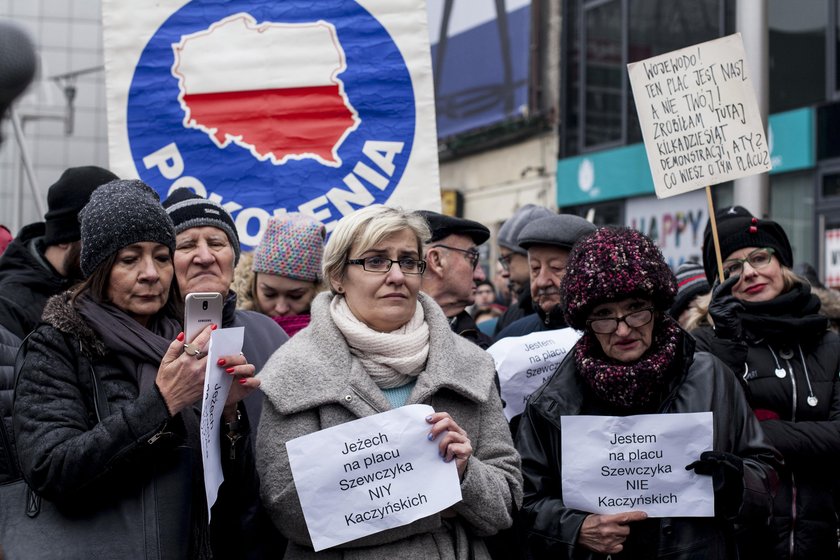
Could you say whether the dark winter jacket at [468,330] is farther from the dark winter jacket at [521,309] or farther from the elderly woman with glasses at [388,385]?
the elderly woman with glasses at [388,385]

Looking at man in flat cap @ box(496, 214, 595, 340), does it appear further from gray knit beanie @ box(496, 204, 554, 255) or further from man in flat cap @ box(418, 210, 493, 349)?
gray knit beanie @ box(496, 204, 554, 255)

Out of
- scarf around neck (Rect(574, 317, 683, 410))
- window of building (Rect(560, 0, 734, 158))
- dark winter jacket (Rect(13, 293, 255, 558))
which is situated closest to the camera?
dark winter jacket (Rect(13, 293, 255, 558))

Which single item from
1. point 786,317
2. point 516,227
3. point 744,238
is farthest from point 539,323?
point 516,227

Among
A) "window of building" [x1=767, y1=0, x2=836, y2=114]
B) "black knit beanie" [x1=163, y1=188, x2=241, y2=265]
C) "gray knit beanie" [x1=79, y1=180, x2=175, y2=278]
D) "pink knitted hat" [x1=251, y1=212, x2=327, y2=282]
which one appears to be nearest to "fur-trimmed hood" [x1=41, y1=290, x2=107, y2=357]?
"gray knit beanie" [x1=79, y1=180, x2=175, y2=278]

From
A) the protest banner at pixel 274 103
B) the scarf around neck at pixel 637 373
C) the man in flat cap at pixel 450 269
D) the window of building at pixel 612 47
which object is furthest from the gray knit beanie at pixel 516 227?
the window of building at pixel 612 47

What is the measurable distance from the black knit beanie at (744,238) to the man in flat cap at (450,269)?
0.97m

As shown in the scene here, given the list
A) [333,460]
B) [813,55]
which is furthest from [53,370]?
[813,55]

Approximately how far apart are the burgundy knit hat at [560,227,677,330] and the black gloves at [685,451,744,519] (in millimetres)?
469

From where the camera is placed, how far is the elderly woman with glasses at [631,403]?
115 inches

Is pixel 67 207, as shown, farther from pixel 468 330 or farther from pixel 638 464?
pixel 638 464

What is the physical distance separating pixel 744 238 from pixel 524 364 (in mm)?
1033

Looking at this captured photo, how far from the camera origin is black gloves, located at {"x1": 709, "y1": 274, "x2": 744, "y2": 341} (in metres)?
3.63

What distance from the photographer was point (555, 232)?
167 inches

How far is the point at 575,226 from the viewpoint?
4293mm
